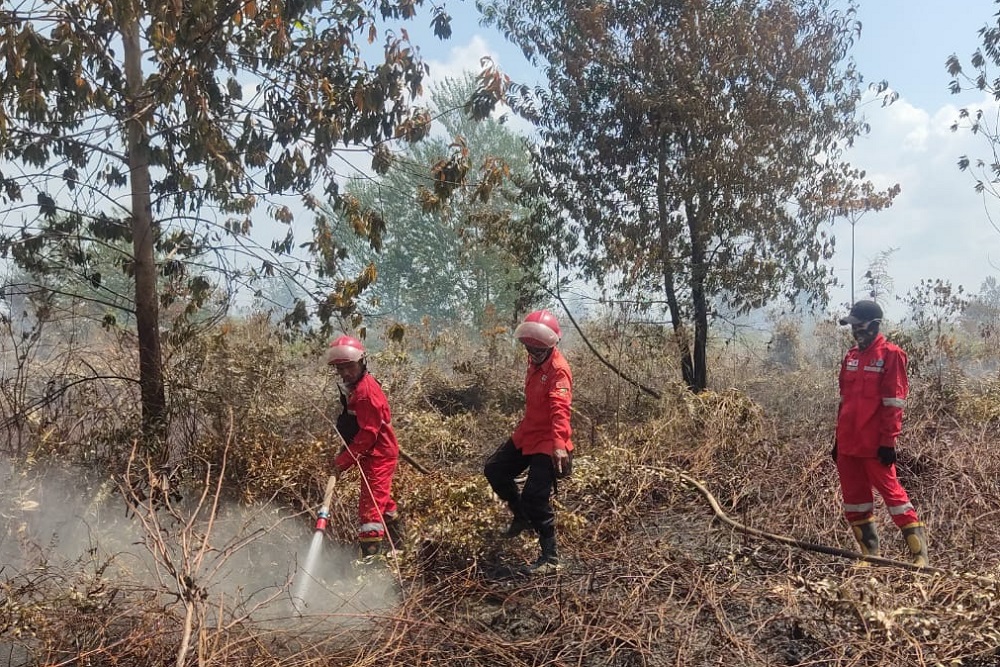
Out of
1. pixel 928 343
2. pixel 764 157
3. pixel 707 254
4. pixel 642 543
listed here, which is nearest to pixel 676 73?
pixel 764 157

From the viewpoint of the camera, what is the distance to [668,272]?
9344 mm

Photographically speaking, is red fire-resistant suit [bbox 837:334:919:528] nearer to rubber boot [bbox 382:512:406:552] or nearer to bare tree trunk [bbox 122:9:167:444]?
rubber boot [bbox 382:512:406:552]

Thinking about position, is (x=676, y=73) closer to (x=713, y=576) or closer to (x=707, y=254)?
(x=707, y=254)

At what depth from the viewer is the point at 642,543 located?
4.74 meters

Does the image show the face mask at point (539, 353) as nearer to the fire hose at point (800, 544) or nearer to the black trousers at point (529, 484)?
the black trousers at point (529, 484)

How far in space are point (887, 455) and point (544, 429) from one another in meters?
2.11

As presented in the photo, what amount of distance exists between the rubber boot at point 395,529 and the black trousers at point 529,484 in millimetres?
769

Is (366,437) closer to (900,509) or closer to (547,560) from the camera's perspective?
(547,560)

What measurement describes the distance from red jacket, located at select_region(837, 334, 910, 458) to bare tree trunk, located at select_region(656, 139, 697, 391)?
4633mm

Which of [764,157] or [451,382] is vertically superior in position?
[764,157]

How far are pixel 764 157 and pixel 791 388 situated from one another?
3.38 m

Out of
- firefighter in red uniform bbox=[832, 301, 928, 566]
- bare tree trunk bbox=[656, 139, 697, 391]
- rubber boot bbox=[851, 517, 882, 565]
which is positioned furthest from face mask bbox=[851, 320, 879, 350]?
bare tree trunk bbox=[656, 139, 697, 391]

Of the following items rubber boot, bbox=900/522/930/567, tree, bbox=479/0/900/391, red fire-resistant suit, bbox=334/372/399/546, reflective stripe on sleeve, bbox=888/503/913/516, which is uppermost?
tree, bbox=479/0/900/391

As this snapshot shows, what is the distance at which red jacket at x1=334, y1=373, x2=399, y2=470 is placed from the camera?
4.43 metres
